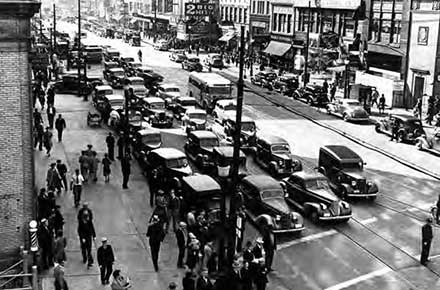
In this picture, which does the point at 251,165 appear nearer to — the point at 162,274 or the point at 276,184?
the point at 276,184

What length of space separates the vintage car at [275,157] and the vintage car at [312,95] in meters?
19.5

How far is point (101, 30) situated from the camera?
152 meters

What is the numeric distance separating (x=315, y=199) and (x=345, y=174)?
124 inches

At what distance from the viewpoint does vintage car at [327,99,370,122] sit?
1768 inches

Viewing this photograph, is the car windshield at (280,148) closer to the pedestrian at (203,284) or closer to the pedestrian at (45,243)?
the pedestrian at (45,243)

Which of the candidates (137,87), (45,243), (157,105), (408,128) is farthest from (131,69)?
(45,243)

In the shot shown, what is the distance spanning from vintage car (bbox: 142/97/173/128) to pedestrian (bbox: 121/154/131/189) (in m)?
13.2

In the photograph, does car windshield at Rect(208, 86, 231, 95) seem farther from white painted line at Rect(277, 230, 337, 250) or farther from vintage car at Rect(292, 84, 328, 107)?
white painted line at Rect(277, 230, 337, 250)

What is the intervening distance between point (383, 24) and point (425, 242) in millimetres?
39745

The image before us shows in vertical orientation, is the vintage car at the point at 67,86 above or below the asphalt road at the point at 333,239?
above

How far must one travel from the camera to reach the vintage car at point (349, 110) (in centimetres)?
4491

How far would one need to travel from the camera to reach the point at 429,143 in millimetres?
36438

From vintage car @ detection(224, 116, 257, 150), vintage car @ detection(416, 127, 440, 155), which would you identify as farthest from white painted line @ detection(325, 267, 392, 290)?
vintage car @ detection(416, 127, 440, 155)

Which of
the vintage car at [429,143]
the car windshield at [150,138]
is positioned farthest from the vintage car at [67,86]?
the vintage car at [429,143]
